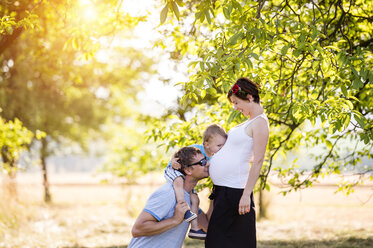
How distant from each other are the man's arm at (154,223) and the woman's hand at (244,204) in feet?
1.41

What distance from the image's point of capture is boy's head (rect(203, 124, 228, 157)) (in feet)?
11.5

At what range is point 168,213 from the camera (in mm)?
3164

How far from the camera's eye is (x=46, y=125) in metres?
21.0

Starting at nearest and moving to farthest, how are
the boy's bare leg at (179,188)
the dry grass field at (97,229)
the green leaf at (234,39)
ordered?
1. the boy's bare leg at (179,188)
2. the green leaf at (234,39)
3. the dry grass field at (97,229)

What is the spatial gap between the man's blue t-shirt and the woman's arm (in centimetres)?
47

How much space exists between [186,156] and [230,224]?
0.66 metres

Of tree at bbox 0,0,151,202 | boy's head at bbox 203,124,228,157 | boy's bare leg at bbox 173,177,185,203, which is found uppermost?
tree at bbox 0,0,151,202

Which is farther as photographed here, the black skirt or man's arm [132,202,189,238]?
the black skirt

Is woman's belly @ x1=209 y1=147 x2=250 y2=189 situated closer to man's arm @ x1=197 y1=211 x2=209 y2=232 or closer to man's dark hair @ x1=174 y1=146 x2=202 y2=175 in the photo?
man's dark hair @ x1=174 y1=146 x2=202 y2=175

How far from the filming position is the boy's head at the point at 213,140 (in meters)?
3.50

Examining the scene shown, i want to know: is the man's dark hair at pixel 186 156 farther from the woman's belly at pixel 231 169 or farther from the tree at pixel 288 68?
the tree at pixel 288 68

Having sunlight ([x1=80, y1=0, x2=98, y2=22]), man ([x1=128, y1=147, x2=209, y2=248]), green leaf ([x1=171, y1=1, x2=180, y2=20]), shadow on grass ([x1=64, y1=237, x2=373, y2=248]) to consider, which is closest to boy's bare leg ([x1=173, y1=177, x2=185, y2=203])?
man ([x1=128, y1=147, x2=209, y2=248])

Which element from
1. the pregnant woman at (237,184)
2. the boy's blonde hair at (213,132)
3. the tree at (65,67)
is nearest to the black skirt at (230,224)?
the pregnant woman at (237,184)

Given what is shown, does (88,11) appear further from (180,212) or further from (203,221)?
(180,212)
